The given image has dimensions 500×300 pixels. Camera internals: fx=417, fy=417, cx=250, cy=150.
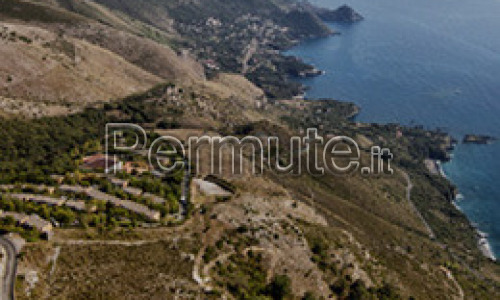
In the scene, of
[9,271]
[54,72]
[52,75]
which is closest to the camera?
[9,271]

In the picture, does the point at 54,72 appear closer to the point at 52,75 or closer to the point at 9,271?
the point at 52,75

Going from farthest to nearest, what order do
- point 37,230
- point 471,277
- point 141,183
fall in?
point 471,277, point 141,183, point 37,230

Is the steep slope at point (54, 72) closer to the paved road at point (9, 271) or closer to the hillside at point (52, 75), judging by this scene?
the hillside at point (52, 75)

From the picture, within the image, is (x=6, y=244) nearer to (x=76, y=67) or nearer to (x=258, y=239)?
(x=258, y=239)

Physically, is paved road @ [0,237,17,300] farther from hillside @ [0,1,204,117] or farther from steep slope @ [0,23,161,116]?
steep slope @ [0,23,161,116]

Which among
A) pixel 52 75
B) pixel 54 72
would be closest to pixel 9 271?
pixel 52 75

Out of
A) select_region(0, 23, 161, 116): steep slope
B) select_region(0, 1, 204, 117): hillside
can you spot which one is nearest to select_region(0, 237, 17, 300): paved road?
Answer: select_region(0, 1, 204, 117): hillside

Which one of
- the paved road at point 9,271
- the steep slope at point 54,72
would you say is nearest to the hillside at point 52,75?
the steep slope at point 54,72

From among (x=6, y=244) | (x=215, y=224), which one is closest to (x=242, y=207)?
(x=215, y=224)
